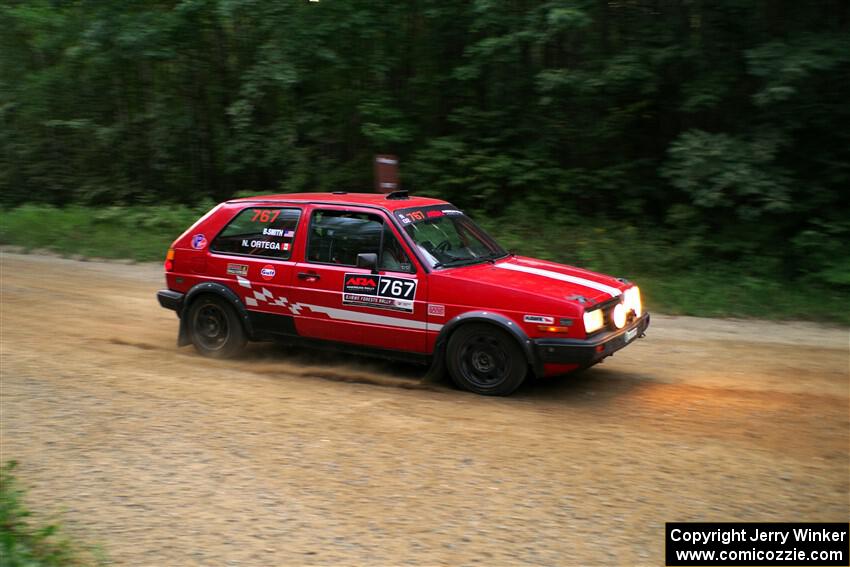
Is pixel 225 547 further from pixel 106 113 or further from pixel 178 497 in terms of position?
pixel 106 113

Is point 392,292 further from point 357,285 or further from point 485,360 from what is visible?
point 485,360

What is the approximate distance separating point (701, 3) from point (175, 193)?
45.1 feet

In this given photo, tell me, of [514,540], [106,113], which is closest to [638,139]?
[514,540]

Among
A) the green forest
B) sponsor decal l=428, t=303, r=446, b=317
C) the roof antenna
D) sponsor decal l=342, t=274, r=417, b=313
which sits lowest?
sponsor decal l=428, t=303, r=446, b=317

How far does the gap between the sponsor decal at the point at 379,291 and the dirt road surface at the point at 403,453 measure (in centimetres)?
73

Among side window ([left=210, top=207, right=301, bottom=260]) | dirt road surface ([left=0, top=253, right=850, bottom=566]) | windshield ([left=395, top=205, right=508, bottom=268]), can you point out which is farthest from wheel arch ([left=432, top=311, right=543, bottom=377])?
side window ([left=210, top=207, right=301, bottom=260])

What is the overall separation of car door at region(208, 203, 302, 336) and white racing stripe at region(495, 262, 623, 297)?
2.02m

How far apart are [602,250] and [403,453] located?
8915 millimetres

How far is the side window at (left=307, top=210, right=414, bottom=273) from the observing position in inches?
279

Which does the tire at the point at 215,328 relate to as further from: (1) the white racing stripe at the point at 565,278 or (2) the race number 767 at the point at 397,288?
(1) the white racing stripe at the point at 565,278

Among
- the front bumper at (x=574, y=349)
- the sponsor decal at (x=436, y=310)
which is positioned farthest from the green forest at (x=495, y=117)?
the sponsor decal at (x=436, y=310)

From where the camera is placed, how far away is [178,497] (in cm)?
459

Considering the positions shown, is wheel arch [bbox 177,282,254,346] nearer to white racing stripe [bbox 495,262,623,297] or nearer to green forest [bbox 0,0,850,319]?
white racing stripe [bbox 495,262,623,297]

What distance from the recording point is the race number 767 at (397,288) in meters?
6.91
